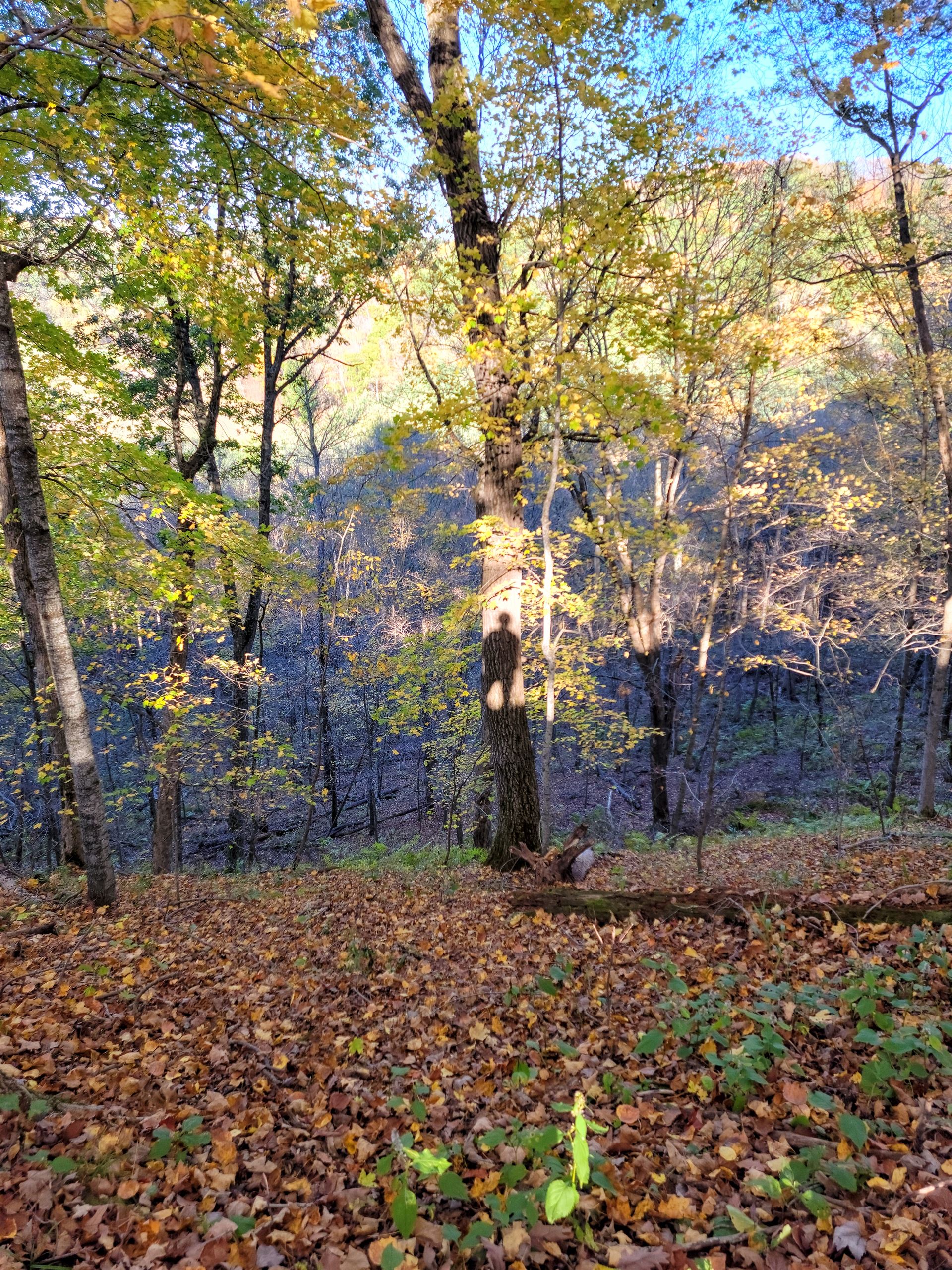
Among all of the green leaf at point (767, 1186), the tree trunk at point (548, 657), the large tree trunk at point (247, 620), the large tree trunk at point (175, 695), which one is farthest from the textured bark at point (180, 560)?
the green leaf at point (767, 1186)

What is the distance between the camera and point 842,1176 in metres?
2.10

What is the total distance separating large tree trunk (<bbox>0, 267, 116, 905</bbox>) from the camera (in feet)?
18.8

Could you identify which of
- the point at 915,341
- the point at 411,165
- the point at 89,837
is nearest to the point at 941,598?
the point at 915,341

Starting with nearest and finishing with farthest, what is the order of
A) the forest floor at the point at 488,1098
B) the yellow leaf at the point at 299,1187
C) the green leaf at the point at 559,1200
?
the green leaf at the point at 559,1200, the forest floor at the point at 488,1098, the yellow leaf at the point at 299,1187

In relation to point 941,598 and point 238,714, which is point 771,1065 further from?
point 941,598

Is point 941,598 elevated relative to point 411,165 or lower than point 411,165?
lower

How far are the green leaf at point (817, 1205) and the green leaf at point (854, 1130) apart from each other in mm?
250

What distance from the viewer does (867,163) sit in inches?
426

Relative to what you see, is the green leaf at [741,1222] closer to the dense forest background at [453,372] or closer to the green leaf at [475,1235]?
the green leaf at [475,1235]

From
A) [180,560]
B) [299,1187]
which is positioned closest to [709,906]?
[299,1187]

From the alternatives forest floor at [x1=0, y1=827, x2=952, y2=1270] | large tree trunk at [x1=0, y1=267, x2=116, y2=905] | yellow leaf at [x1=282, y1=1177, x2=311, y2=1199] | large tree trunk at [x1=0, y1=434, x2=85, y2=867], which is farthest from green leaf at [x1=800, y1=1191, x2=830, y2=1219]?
large tree trunk at [x1=0, y1=434, x2=85, y2=867]

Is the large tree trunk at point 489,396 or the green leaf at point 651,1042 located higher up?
the large tree trunk at point 489,396

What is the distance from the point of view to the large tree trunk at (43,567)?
5.74m

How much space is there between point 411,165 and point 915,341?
35.4 ft
